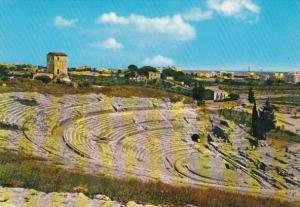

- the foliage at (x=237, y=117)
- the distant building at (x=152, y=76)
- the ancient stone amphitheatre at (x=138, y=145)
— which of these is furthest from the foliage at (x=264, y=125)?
the distant building at (x=152, y=76)

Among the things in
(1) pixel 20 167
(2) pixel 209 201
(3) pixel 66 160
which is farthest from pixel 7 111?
(2) pixel 209 201

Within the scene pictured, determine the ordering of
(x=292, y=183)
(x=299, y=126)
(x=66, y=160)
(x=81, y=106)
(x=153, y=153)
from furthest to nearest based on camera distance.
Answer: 1. (x=299, y=126)
2. (x=81, y=106)
3. (x=153, y=153)
4. (x=292, y=183)
5. (x=66, y=160)

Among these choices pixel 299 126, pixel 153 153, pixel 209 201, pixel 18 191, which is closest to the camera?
pixel 18 191

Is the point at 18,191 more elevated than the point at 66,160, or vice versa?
the point at 18,191

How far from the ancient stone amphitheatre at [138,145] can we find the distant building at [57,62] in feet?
44.7

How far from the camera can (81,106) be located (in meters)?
32.0

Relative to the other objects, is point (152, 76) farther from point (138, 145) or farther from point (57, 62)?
point (138, 145)

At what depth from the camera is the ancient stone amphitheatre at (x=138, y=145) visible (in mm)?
17594

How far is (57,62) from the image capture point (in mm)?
49906

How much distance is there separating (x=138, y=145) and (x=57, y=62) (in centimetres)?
2727

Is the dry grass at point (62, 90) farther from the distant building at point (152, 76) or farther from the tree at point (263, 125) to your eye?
the distant building at point (152, 76)

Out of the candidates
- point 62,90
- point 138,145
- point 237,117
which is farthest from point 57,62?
point 138,145

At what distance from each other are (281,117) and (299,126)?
243 inches

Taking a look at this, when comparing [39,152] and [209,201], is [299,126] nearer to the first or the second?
[39,152]
